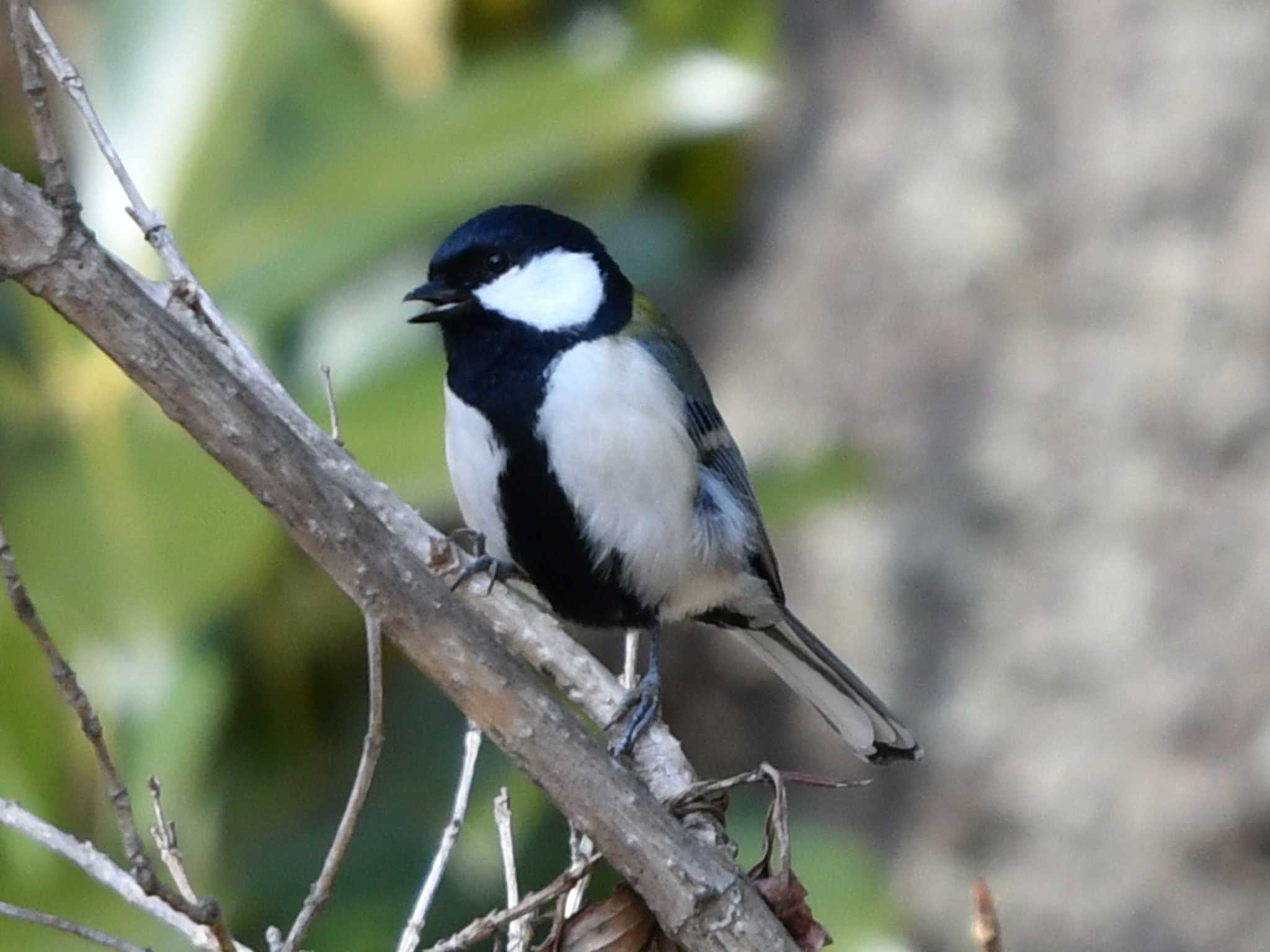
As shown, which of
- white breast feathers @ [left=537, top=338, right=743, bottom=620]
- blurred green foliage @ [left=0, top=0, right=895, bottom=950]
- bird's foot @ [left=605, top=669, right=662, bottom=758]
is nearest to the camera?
bird's foot @ [left=605, top=669, right=662, bottom=758]

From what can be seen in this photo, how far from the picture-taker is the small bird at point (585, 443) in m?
1.69

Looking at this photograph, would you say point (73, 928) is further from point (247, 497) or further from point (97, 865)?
point (247, 497)

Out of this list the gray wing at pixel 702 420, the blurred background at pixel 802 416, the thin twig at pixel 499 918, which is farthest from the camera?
the blurred background at pixel 802 416

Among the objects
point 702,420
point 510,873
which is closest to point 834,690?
point 702,420

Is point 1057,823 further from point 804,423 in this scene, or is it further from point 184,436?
point 184,436

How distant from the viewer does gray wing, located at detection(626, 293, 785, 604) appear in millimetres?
1818

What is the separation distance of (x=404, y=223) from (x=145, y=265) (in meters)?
0.42

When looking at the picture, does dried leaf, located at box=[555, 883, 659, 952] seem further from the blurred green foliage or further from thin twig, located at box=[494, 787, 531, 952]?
the blurred green foliage

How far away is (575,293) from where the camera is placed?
182cm

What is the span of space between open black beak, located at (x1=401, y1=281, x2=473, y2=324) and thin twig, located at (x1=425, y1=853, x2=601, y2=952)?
0.73m

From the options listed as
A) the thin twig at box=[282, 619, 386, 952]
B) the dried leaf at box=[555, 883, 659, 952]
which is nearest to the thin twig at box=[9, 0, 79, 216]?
the thin twig at box=[282, 619, 386, 952]

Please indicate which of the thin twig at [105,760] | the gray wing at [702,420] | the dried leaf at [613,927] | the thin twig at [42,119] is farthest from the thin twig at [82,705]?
the gray wing at [702,420]

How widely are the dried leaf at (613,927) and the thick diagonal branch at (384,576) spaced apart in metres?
0.02

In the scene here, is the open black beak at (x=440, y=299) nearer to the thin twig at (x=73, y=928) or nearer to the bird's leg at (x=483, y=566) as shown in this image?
the bird's leg at (x=483, y=566)
